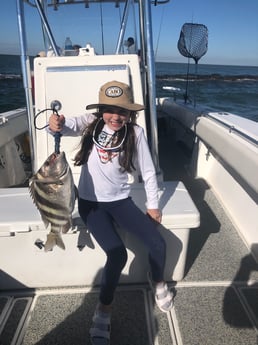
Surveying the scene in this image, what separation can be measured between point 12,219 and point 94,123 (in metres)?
0.87

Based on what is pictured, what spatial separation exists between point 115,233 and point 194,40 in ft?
11.3

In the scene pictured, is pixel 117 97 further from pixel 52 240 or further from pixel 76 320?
pixel 76 320

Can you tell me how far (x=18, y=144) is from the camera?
177 inches

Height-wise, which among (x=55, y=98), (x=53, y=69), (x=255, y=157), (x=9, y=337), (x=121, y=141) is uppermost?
(x=53, y=69)

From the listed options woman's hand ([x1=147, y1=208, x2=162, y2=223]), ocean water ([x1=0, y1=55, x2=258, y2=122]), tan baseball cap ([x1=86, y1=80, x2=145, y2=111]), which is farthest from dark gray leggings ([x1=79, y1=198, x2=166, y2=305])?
ocean water ([x1=0, y1=55, x2=258, y2=122])

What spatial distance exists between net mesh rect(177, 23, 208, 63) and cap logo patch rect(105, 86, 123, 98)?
113 inches

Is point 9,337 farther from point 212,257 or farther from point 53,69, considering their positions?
point 53,69

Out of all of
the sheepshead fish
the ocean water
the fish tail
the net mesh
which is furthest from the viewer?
the ocean water

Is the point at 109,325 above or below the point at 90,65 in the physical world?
below

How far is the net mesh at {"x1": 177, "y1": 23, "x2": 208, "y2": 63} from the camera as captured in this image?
4426 millimetres

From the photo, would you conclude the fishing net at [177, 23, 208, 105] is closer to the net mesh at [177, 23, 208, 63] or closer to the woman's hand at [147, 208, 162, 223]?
the net mesh at [177, 23, 208, 63]

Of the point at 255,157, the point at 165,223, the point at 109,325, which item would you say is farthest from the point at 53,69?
the point at 109,325

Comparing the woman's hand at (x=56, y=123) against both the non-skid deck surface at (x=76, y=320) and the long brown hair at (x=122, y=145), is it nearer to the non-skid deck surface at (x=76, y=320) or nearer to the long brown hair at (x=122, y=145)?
the long brown hair at (x=122, y=145)

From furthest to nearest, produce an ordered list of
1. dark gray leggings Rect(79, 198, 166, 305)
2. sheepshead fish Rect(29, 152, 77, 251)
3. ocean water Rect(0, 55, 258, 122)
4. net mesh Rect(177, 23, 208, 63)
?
ocean water Rect(0, 55, 258, 122)
net mesh Rect(177, 23, 208, 63)
dark gray leggings Rect(79, 198, 166, 305)
sheepshead fish Rect(29, 152, 77, 251)
